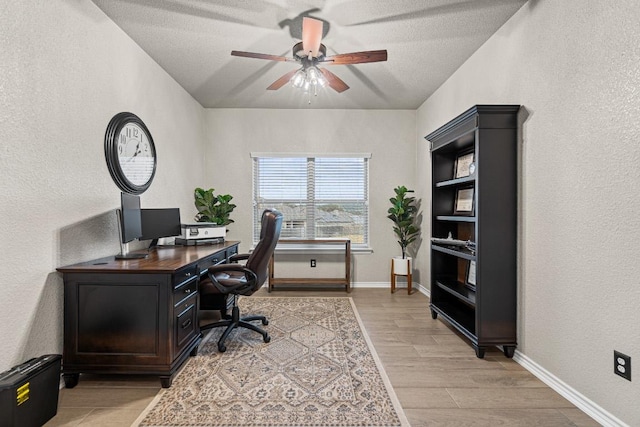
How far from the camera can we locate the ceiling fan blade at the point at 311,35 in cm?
229

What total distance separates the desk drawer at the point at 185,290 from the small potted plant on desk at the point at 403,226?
9.50 ft

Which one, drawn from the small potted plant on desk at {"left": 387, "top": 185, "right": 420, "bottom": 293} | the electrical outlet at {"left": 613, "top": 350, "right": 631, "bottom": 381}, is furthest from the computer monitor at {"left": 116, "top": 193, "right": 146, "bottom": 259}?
the small potted plant on desk at {"left": 387, "top": 185, "right": 420, "bottom": 293}

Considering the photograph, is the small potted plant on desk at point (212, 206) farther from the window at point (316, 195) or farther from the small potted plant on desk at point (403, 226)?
the small potted plant on desk at point (403, 226)

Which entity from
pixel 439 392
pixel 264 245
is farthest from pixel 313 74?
pixel 439 392

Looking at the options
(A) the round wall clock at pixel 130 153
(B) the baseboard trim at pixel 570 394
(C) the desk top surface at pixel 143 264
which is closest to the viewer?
(B) the baseboard trim at pixel 570 394

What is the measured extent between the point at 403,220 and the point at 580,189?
2.75 metres

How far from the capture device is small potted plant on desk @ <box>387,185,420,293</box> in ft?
15.0

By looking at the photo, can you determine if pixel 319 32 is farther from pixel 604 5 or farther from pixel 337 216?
pixel 337 216

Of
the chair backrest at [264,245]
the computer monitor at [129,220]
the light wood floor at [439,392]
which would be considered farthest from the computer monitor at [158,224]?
the light wood floor at [439,392]

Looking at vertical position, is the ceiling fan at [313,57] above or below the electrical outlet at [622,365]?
above

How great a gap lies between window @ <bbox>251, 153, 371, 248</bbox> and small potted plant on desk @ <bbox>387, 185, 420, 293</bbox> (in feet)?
1.68

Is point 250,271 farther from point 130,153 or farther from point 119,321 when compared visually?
point 130,153

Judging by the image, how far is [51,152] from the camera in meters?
2.08

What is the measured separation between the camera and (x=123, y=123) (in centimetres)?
282
